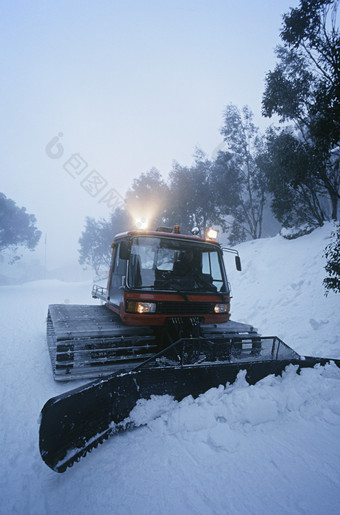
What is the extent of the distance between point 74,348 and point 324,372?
11.7 ft

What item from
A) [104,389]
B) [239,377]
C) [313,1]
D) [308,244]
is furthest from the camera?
[308,244]

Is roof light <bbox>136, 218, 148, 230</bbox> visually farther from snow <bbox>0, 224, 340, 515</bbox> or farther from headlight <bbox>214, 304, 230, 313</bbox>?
snow <bbox>0, 224, 340, 515</bbox>

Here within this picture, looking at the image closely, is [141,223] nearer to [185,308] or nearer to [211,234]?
[211,234]

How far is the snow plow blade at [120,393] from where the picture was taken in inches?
92.3

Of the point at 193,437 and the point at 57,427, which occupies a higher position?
the point at 57,427

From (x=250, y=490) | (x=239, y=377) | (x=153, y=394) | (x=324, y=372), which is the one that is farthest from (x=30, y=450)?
(x=324, y=372)

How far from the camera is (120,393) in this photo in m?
2.78

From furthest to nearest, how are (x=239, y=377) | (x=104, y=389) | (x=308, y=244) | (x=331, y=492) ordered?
(x=308, y=244) < (x=239, y=377) < (x=104, y=389) < (x=331, y=492)

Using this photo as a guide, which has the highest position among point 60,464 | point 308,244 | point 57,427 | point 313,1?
point 313,1

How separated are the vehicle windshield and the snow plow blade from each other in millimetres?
1438

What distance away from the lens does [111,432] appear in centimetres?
276

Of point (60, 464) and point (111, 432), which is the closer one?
point (60, 464)

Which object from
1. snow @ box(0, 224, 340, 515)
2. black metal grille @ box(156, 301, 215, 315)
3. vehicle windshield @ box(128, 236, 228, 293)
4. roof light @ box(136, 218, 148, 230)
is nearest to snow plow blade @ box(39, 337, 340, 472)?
snow @ box(0, 224, 340, 515)

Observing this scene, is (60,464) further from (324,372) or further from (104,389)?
(324,372)
